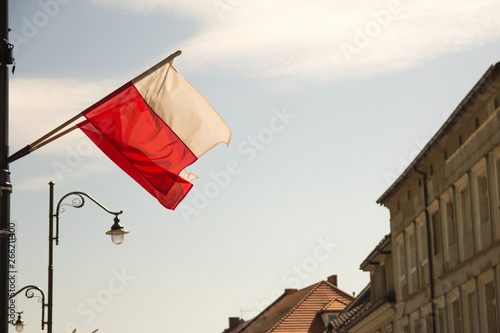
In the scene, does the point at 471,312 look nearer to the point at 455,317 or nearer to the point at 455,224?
the point at 455,317

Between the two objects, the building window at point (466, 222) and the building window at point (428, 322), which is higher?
the building window at point (466, 222)

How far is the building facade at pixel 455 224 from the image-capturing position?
25.2 m

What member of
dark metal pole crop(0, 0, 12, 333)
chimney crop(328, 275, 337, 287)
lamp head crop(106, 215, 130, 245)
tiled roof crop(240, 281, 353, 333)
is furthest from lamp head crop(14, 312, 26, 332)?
chimney crop(328, 275, 337, 287)

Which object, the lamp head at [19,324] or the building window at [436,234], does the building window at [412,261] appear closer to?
the building window at [436,234]

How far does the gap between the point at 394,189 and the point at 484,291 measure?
10729 millimetres

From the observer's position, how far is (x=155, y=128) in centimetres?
1271

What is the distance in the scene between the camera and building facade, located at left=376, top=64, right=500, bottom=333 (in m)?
25.2

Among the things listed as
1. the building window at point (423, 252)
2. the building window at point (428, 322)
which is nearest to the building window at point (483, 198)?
the building window at point (423, 252)

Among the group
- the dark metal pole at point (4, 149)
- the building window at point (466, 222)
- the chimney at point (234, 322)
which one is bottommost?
the dark metal pole at point (4, 149)

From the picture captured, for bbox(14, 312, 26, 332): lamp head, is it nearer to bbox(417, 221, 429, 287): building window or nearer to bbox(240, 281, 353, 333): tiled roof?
bbox(417, 221, 429, 287): building window

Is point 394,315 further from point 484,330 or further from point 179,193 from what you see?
point 179,193

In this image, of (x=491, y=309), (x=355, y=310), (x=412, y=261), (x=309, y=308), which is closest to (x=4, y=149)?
(x=491, y=309)

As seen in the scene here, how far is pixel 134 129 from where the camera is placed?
1245 centimetres

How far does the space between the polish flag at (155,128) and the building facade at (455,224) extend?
12.7m
